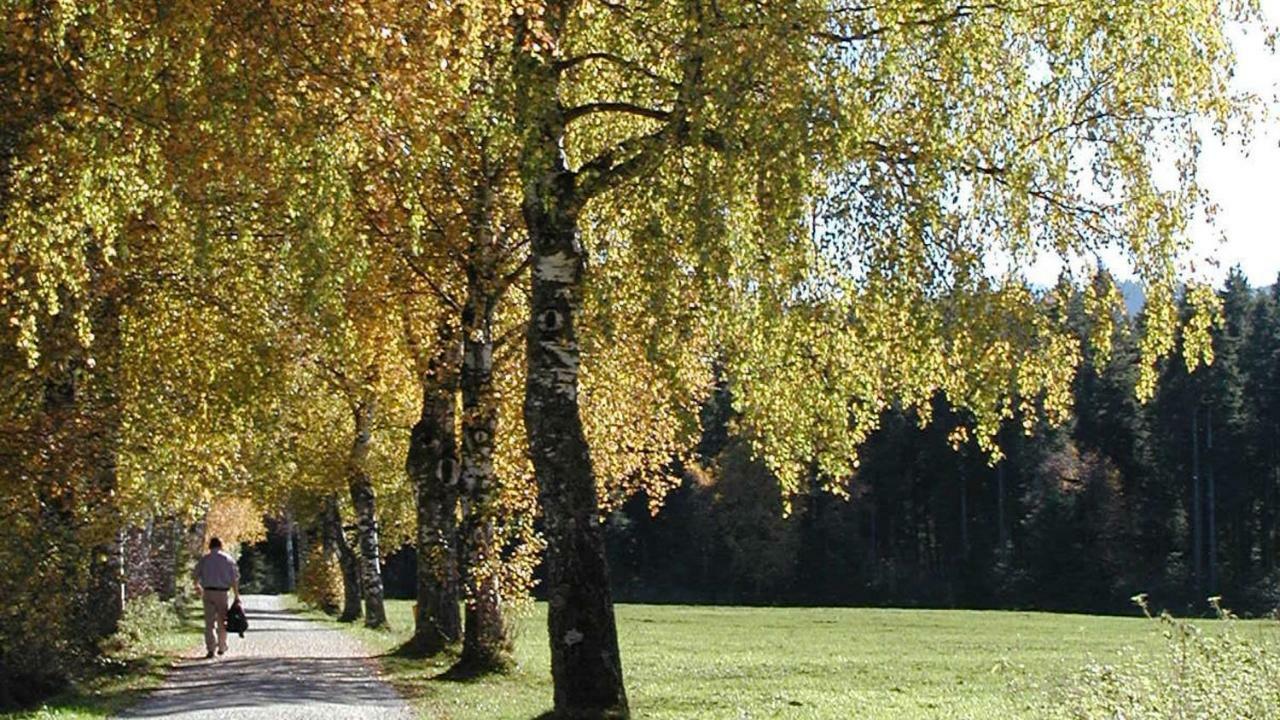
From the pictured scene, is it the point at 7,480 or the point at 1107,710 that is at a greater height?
the point at 7,480

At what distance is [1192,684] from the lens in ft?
36.8

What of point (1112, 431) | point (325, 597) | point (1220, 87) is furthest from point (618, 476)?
point (1112, 431)

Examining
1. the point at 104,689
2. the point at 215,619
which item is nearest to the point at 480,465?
the point at 104,689

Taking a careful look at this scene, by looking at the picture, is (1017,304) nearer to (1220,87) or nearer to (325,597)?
(1220,87)

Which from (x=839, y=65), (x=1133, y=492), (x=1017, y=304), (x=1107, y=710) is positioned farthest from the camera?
(x=1133, y=492)

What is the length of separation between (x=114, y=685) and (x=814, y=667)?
14025 millimetres

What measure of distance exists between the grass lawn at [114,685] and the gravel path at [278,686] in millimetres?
267

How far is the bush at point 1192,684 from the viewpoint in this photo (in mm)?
10648

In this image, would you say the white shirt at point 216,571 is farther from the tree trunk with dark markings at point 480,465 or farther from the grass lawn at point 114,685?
the tree trunk with dark markings at point 480,465

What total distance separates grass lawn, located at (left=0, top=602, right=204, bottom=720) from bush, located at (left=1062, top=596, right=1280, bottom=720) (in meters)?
9.53

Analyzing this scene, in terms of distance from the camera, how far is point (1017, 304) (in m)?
13.4

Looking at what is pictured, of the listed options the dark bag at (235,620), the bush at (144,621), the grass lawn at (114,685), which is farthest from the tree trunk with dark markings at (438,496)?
the bush at (144,621)

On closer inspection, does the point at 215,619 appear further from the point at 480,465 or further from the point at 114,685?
the point at 480,465

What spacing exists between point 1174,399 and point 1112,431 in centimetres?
781
